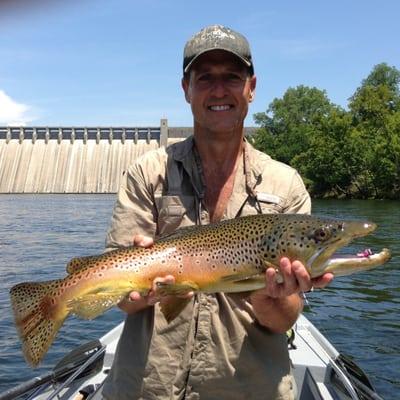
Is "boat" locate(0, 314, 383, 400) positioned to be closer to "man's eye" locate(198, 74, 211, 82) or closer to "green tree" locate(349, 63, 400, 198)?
"man's eye" locate(198, 74, 211, 82)

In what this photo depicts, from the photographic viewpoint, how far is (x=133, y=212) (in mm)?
3307

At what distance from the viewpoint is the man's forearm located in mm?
3037

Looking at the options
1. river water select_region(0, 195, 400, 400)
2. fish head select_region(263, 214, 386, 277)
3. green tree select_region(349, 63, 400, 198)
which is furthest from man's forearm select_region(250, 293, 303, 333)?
green tree select_region(349, 63, 400, 198)

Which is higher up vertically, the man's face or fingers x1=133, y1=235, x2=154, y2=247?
the man's face

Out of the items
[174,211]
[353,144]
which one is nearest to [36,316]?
[174,211]

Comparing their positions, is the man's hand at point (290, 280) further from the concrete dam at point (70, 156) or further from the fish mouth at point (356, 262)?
the concrete dam at point (70, 156)

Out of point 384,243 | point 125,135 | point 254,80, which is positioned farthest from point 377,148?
point 254,80

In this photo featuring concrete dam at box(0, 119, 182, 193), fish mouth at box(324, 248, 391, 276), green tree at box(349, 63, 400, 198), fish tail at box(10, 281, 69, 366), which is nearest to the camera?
fish mouth at box(324, 248, 391, 276)

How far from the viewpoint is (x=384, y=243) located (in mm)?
22094

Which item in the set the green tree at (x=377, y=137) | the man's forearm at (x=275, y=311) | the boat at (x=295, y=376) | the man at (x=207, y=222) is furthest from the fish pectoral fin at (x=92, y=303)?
the green tree at (x=377, y=137)

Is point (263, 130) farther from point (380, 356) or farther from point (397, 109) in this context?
point (380, 356)

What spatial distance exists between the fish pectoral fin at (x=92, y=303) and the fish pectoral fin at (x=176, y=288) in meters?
0.22

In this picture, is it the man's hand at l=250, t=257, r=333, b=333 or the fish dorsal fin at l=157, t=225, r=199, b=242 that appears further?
the fish dorsal fin at l=157, t=225, r=199, b=242

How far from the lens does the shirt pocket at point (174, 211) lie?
3.29 m
